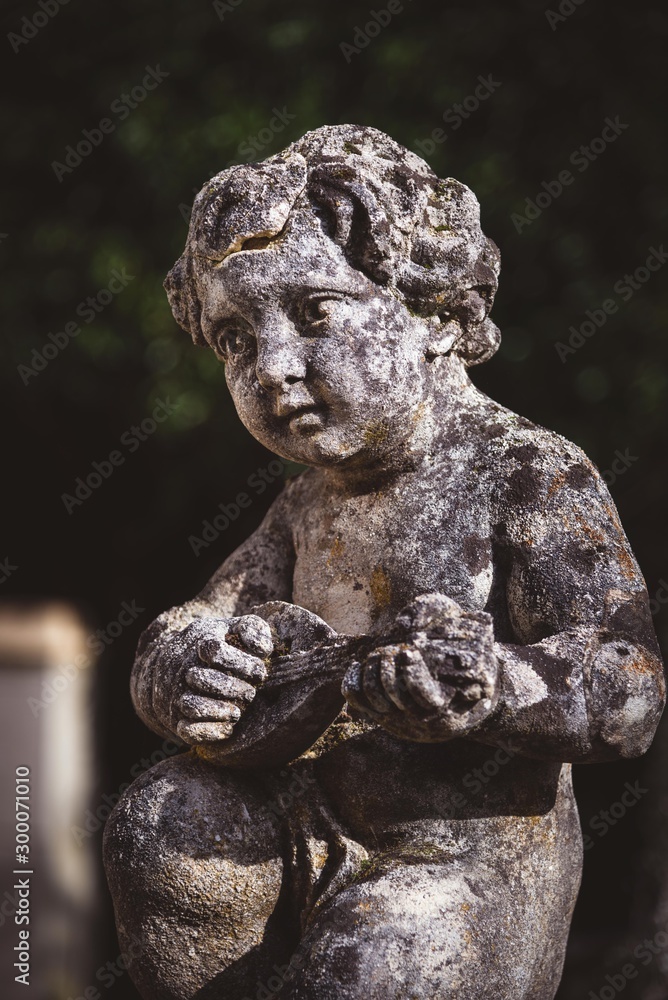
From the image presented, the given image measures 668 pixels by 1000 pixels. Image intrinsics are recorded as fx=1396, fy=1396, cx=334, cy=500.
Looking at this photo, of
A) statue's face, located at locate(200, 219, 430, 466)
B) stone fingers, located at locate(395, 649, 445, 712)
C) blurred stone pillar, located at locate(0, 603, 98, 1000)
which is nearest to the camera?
stone fingers, located at locate(395, 649, 445, 712)

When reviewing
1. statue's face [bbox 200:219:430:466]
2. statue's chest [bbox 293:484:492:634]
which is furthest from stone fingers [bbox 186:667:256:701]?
statue's face [bbox 200:219:430:466]

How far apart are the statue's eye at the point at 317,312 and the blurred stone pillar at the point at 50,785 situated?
2.80m

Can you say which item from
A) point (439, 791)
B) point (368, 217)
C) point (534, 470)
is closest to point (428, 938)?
point (439, 791)

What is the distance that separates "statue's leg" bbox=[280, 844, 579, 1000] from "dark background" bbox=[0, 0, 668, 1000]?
1.91 m

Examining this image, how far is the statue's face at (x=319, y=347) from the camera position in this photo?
2.62 m

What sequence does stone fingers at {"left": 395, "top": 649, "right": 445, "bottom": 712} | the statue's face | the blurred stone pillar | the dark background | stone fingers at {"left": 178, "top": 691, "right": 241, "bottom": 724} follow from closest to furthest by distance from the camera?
stone fingers at {"left": 395, "top": 649, "right": 445, "bottom": 712} → stone fingers at {"left": 178, "top": 691, "right": 241, "bottom": 724} → the statue's face → the dark background → the blurred stone pillar

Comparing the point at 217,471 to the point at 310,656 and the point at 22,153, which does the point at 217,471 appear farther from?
the point at 310,656

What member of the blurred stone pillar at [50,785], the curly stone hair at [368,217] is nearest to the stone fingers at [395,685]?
the curly stone hair at [368,217]

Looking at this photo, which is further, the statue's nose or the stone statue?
the statue's nose

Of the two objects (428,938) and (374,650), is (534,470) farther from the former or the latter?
(428,938)

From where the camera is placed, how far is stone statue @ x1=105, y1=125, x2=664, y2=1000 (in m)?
2.41

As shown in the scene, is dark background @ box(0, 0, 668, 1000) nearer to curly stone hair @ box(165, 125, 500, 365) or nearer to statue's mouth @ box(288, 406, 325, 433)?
curly stone hair @ box(165, 125, 500, 365)

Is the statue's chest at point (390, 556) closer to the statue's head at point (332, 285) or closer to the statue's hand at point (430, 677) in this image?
the statue's head at point (332, 285)

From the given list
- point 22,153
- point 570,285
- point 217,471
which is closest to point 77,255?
point 22,153
